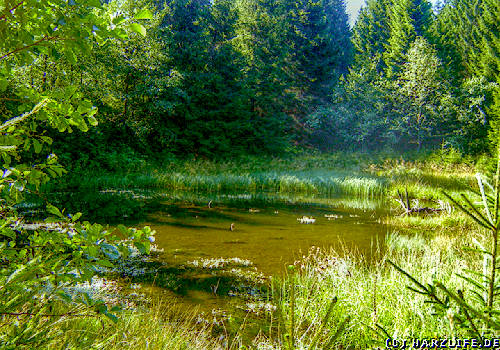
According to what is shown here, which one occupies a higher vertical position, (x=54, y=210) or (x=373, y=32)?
(x=373, y=32)

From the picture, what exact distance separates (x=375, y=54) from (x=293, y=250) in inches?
1469

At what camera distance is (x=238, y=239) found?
8133mm

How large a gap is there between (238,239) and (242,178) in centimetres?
1004

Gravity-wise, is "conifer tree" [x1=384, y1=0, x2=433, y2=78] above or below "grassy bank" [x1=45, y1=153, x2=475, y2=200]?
above

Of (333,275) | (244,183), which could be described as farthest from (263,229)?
(244,183)

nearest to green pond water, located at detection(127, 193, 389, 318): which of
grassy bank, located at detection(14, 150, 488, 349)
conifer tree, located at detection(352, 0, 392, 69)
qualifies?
grassy bank, located at detection(14, 150, 488, 349)

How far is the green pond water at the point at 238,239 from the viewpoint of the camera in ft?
16.8

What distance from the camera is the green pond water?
512cm

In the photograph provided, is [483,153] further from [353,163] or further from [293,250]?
[293,250]

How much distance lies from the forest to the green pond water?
7cm

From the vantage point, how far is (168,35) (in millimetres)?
25375

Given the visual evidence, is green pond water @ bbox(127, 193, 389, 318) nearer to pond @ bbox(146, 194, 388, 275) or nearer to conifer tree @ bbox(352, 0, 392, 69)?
pond @ bbox(146, 194, 388, 275)

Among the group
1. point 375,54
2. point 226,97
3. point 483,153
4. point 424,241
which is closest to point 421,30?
point 375,54

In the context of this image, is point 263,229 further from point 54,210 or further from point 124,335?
point 54,210
